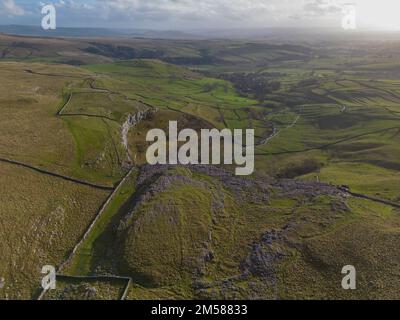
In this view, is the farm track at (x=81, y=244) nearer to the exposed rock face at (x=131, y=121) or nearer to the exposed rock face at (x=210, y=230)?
the exposed rock face at (x=210, y=230)

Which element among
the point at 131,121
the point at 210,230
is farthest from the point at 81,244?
the point at 131,121

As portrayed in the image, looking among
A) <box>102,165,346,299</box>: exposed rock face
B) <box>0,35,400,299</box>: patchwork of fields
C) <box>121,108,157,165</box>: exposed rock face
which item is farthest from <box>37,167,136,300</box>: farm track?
<box>121,108,157,165</box>: exposed rock face

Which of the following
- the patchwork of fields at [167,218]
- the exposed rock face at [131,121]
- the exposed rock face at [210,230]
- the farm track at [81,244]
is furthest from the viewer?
the exposed rock face at [131,121]

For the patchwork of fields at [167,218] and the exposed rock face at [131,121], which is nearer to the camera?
the patchwork of fields at [167,218]

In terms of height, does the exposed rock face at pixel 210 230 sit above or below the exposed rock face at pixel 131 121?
below

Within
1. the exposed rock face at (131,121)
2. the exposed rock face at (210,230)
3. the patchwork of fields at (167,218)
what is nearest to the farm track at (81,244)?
the patchwork of fields at (167,218)

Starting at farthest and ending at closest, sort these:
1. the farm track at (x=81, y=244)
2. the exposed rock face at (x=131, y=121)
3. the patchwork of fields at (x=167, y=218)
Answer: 1. the exposed rock face at (x=131, y=121)
2. the patchwork of fields at (x=167, y=218)
3. the farm track at (x=81, y=244)

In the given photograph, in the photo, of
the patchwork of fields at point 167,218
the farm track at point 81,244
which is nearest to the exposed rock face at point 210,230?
the patchwork of fields at point 167,218

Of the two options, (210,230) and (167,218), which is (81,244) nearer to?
A: (167,218)

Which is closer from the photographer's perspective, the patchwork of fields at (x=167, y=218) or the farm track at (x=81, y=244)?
the farm track at (x=81, y=244)

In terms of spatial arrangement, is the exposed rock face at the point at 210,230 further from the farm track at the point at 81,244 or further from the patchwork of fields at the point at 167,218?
the farm track at the point at 81,244

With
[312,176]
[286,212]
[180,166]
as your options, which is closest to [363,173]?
[312,176]

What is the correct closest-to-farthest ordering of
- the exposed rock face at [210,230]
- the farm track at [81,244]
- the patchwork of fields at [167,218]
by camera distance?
the farm track at [81,244]
the patchwork of fields at [167,218]
the exposed rock face at [210,230]
